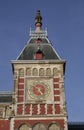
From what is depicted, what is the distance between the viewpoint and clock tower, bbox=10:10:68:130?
3744 cm

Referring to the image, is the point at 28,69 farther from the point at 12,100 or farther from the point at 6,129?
the point at 6,129

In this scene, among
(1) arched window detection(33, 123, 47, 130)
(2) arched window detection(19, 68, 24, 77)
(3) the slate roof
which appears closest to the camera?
(1) arched window detection(33, 123, 47, 130)

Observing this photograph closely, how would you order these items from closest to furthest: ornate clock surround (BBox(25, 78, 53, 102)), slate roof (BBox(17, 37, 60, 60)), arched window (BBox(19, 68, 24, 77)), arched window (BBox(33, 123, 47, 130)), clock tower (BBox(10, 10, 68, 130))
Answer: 1. arched window (BBox(33, 123, 47, 130))
2. clock tower (BBox(10, 10, 68, 130))
3. ornate clock surround (BBox(25, 78, 53, 102))
4. arched window (BBox(19, 68, 24, 77))
5. slate roof (BBox(17, 37, 60, 60))

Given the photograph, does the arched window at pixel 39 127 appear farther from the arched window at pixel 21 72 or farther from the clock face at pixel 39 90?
the arched window at pixel 21 72

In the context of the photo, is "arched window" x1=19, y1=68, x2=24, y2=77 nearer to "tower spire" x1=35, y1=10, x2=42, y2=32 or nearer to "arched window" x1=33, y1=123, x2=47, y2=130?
"arched window" x1=33, y1=123, x2=47, y2=130

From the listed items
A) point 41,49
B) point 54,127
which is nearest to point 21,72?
point 41,49

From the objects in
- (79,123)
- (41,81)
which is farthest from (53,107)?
(79,123)

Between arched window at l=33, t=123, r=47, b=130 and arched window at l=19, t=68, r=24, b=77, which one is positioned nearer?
arched window at l=33, t=123, r=47, b=130

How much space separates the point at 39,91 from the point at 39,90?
14cm

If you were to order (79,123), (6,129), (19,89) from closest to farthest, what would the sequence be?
1. (6,129)
2. (19,89)
3. (79,123)

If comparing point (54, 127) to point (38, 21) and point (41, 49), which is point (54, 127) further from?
point (38, 21)

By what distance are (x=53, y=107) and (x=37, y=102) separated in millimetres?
1907

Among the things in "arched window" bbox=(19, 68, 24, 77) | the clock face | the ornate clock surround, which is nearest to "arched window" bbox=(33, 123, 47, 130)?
the ornate clock surround

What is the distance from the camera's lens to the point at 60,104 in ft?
127
